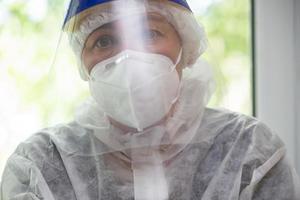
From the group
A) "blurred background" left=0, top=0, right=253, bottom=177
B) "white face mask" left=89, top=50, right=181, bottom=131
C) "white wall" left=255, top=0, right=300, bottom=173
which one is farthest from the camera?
"white wall" left=255, top=0, right=300, bottom=173

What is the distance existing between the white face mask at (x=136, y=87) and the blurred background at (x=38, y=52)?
178mm

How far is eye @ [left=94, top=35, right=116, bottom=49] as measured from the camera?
802 millimetres

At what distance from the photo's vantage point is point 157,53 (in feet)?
2.62

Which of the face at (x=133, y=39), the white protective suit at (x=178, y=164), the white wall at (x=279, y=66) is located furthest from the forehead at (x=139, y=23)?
the white wall at (x=279, y=66)

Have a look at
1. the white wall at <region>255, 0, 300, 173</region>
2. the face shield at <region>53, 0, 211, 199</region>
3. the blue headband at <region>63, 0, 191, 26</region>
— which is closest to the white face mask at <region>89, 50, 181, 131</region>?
the face shield at <region>53, 0, 211, 199</region>

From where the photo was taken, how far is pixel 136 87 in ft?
2.50

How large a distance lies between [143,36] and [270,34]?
0.52 metres

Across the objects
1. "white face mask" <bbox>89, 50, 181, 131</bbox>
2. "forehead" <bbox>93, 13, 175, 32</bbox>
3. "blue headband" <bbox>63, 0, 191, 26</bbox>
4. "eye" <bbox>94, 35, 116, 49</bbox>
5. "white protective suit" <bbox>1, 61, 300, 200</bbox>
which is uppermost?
"blue headband" <bbox>63, 0, 191, 26</bbox>

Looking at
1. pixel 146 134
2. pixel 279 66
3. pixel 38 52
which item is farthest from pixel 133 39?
pixel 279 66

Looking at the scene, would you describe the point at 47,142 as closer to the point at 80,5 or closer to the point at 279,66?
the point at 80,5

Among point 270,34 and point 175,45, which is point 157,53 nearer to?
point 175,45

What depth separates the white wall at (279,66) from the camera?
3.87 feet

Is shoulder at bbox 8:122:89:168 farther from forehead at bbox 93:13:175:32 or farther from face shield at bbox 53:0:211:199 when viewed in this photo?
forehead at bbox 93:13:175:32

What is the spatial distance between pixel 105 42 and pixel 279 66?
0.56 meters
